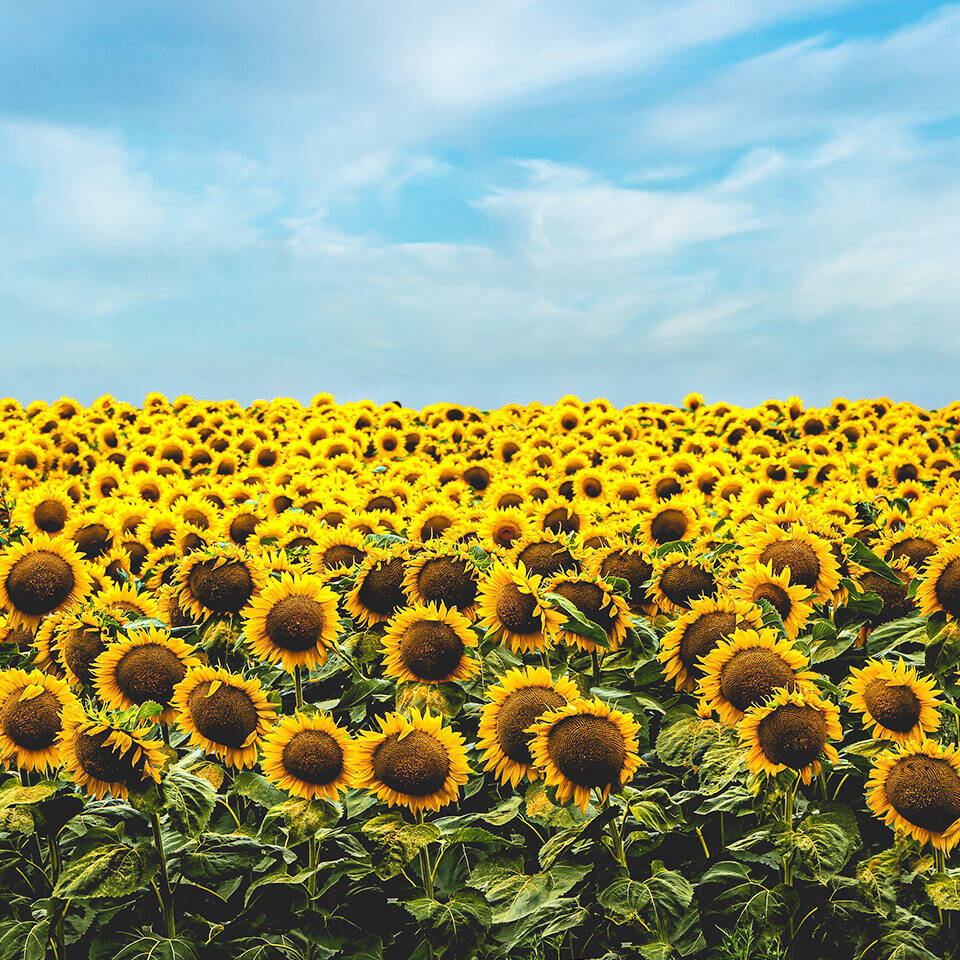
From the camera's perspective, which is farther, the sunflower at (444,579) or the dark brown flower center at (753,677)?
the sunflower at (444,579)

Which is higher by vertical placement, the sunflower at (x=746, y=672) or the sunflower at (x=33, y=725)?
the sunflower at (x=746, y=672)

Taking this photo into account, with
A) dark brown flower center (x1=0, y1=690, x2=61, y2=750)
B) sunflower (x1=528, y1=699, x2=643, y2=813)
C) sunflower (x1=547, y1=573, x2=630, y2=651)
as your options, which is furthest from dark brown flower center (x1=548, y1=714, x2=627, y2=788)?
dark brown flower center (x1=0, y1=690, x2=61, y2=750)

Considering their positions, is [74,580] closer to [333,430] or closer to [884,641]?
[884,641]

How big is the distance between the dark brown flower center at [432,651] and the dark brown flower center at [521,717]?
1.87 feet

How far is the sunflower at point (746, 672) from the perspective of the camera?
14.1ft

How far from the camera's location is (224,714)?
172 inches

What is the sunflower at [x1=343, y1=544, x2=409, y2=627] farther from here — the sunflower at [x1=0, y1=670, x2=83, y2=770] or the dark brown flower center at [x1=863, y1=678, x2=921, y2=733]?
the dark brown flower center at [x1=863, y1=678, x2=921, y2=733]

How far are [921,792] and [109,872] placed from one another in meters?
3.25

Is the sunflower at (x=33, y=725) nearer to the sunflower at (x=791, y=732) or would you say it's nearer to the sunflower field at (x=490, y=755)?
the sunflower field at (x=490, y=755)

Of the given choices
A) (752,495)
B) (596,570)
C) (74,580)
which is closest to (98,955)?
(74,580)

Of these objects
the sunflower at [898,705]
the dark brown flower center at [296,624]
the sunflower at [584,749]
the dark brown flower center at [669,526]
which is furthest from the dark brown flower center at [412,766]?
the dark brown flower center at [669,526]

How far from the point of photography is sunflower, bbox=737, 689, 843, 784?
4.01m

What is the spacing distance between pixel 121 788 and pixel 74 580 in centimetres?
239

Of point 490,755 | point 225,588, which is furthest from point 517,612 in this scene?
point 225,588
